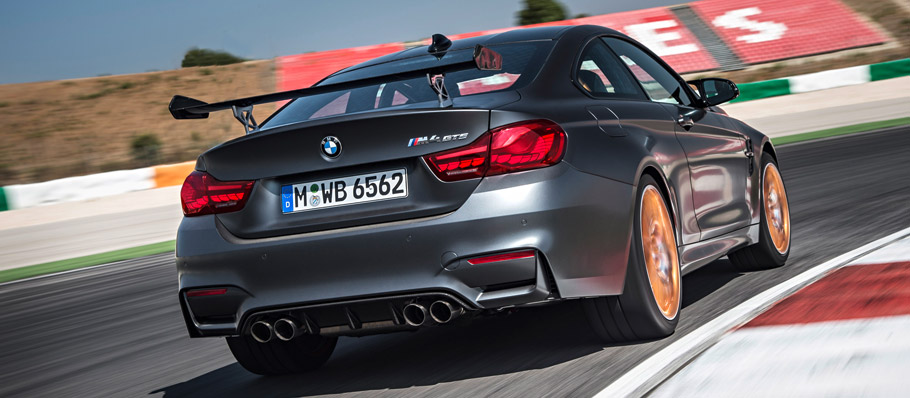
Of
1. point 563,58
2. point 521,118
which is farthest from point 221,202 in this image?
point 563,58

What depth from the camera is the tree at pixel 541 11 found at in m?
74.2

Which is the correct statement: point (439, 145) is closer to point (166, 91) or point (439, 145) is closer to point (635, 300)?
point (635, 300)

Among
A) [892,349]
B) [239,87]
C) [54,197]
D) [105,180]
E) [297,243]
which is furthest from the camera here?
[239,87]

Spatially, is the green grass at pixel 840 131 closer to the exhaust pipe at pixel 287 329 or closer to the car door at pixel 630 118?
the car door at pixel 630 118

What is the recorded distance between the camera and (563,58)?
4449 millimetres

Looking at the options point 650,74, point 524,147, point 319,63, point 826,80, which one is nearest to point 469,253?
point 524,147

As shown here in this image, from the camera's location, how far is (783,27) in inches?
1629

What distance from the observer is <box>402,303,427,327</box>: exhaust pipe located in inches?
150

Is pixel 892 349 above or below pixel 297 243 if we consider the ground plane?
below

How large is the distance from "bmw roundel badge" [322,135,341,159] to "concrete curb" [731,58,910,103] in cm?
2005

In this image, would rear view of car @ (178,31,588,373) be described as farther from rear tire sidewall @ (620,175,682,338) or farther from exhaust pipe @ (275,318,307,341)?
rear tire sidewall @ (620,175,682,338)

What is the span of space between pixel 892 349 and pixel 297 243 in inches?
82.4

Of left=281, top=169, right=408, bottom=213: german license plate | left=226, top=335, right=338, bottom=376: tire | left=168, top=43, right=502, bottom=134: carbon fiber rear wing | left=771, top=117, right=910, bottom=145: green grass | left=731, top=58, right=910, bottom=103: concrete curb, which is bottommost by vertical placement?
left=771, top=117, right=910, bottom=145: green grass

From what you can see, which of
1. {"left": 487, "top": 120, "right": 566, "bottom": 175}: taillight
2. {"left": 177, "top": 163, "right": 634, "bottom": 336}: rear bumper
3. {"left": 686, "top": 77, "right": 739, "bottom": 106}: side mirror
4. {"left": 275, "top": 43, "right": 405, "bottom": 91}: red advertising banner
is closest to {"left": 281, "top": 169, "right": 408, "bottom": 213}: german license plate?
{"left": 177, "top": 163, "right": 634, "bottom": 336}: rear bumper
